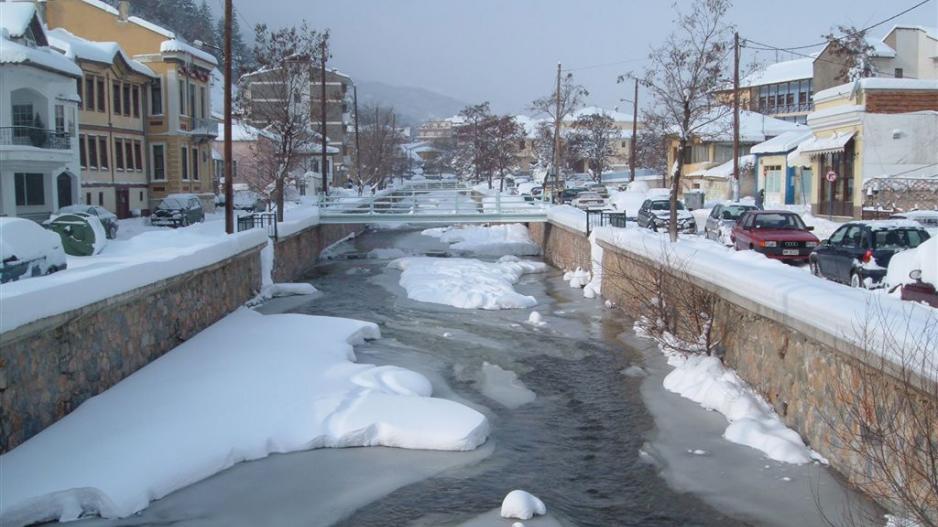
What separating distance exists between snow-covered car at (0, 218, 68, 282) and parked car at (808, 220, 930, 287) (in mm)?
16089

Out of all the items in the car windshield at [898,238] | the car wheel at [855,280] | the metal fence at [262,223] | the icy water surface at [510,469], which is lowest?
the icy water surface at [510,469]

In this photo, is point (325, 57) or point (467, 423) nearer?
point (467, 423)

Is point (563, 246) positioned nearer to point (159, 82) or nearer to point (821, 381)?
point (821, 381)

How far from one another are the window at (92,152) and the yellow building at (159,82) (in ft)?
13.0

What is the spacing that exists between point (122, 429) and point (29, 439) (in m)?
1.09

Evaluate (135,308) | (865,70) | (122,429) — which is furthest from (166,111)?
(865,70)

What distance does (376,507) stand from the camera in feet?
31.9

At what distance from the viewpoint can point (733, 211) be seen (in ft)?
111

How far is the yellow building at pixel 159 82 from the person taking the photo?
49.9 metres

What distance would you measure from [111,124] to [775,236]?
35.3 m

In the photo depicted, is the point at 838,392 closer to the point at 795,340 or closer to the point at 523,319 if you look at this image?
the point at 795,340

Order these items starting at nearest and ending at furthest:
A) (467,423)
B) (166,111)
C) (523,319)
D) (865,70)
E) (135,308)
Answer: (467,423) < (135,308) < (523,319) < (166,111) < (865,70)

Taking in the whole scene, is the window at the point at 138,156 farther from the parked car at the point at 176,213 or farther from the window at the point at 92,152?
the parked car at the point at 176,213

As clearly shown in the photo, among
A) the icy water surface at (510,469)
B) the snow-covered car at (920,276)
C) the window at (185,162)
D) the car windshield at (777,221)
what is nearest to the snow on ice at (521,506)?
the icy water surface at (510,469)
